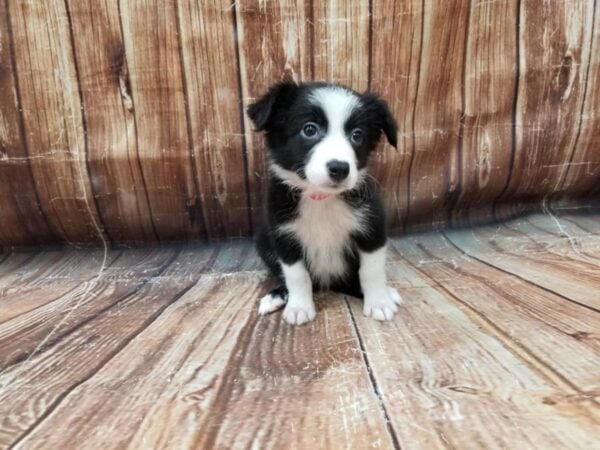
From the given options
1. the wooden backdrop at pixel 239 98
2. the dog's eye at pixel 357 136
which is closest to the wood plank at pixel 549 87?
the wooden backdrop at pixel 239 98

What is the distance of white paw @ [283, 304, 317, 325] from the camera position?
1459 millimetres

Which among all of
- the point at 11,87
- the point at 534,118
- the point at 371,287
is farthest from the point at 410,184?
the point at 11,87

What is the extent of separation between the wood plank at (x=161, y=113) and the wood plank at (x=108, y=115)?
37 mm

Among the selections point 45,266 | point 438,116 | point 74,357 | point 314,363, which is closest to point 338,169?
point 314,363

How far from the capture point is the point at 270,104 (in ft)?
5.02

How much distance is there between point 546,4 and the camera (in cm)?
212

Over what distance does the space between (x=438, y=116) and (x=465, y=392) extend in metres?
1.58

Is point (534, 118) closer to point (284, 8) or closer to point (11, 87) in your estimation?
point (284, 8)

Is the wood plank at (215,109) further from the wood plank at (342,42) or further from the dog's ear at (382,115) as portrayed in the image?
the dog's ear at (382,115)

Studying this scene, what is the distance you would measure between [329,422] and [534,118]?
6.45 ft

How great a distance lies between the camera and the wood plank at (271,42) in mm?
2064

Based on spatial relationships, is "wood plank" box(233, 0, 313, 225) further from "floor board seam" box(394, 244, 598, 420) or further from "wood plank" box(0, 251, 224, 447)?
"floor board seam" box(394, 244, 598, 420)

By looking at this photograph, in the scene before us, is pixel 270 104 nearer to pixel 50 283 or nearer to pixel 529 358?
pixel 529 358

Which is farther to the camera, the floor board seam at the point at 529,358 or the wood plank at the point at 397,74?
the wood plank at the point at 397,74
